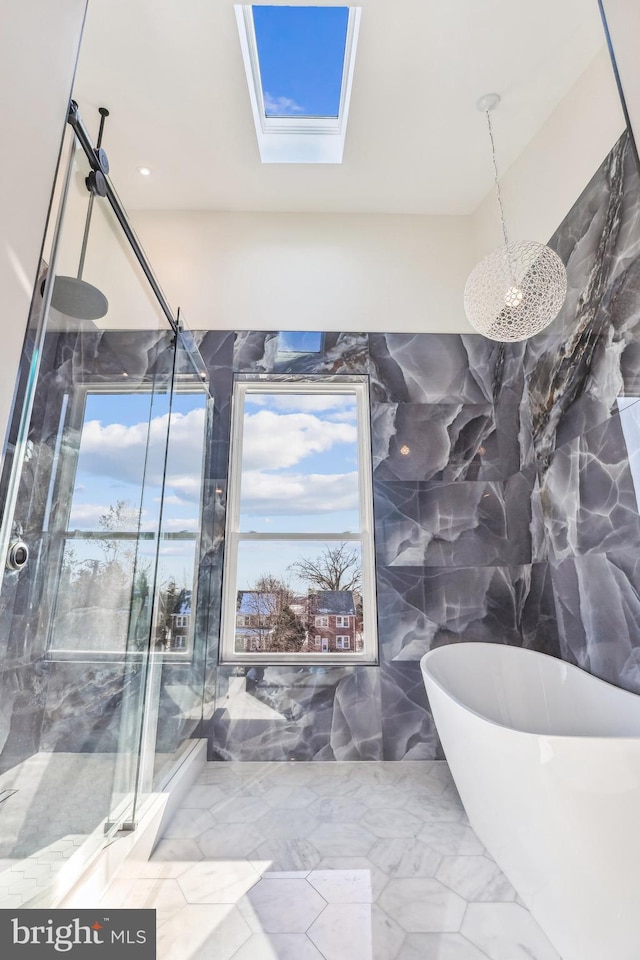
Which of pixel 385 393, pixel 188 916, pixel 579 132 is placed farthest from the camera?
pixel 385 393

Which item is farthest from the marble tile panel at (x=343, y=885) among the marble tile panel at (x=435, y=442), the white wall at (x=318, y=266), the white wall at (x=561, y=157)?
the white wall at (x=561, y=157)

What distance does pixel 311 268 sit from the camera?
316cm

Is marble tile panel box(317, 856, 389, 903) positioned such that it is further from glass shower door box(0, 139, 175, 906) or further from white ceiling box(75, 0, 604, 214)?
white ceiling box(75, 0, 604, 214)

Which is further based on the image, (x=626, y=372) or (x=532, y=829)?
(x=626, y=372)

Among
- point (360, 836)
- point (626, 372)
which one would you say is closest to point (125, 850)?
point (360, 836)

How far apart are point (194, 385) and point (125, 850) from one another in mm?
2144

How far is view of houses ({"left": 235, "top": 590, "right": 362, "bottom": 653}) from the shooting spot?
2.68 metres

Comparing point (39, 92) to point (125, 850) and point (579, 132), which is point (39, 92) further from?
point (579, 132)

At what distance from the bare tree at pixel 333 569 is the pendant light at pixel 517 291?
5.09 ft

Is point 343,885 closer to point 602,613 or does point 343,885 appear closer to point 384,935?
point 384,935

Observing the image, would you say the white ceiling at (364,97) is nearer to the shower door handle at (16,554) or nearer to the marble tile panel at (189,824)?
the shower door handle at (16,554)

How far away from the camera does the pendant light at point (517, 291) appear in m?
1.96

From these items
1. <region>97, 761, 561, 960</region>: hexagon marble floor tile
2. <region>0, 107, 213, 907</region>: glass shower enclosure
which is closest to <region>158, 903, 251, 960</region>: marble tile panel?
<region>97, 761, 561, 960</region>: hexagon marble floor tile

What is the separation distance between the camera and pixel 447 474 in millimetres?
2838
